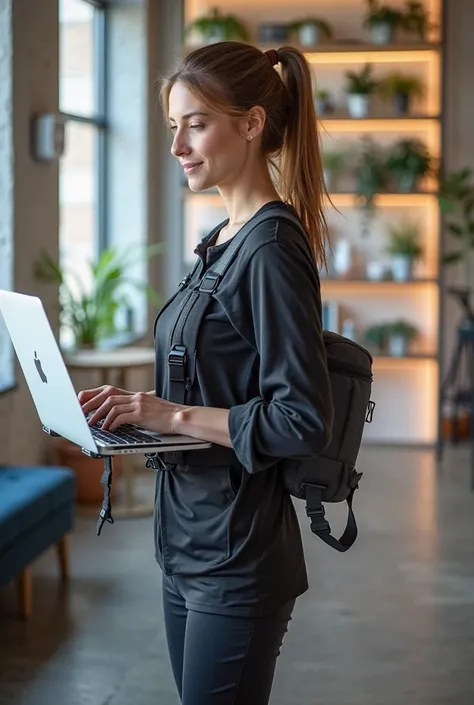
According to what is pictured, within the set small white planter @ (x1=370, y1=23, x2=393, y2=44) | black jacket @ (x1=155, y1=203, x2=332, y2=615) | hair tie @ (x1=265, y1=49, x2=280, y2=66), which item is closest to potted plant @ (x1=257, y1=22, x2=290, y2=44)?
small white planter @ (x1=370, y1=23, x2=393, y2=44)

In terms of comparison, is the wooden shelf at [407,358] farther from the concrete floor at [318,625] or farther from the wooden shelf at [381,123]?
the concrete floor at [318,625]

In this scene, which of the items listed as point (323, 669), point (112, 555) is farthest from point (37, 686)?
point (112, 555)

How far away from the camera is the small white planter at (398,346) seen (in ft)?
24.1

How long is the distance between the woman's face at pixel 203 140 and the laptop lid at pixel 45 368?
0.31 metres

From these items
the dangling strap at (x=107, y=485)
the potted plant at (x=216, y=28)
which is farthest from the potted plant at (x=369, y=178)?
the dangling strap at (x=107, y=485)

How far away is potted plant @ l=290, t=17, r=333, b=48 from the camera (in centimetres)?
721

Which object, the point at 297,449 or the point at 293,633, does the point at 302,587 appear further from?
the point at 293,633

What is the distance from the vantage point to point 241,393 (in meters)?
1.64

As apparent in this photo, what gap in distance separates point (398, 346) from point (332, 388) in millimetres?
5780

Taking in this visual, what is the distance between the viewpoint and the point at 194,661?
1.63 meters

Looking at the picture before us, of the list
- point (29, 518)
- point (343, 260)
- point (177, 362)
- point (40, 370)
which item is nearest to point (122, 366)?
point (29, 518)

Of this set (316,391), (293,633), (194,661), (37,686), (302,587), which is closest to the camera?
(316,391)

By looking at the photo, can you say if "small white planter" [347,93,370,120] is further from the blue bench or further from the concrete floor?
the blue bench

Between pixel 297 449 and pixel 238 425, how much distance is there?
0.10 meters
